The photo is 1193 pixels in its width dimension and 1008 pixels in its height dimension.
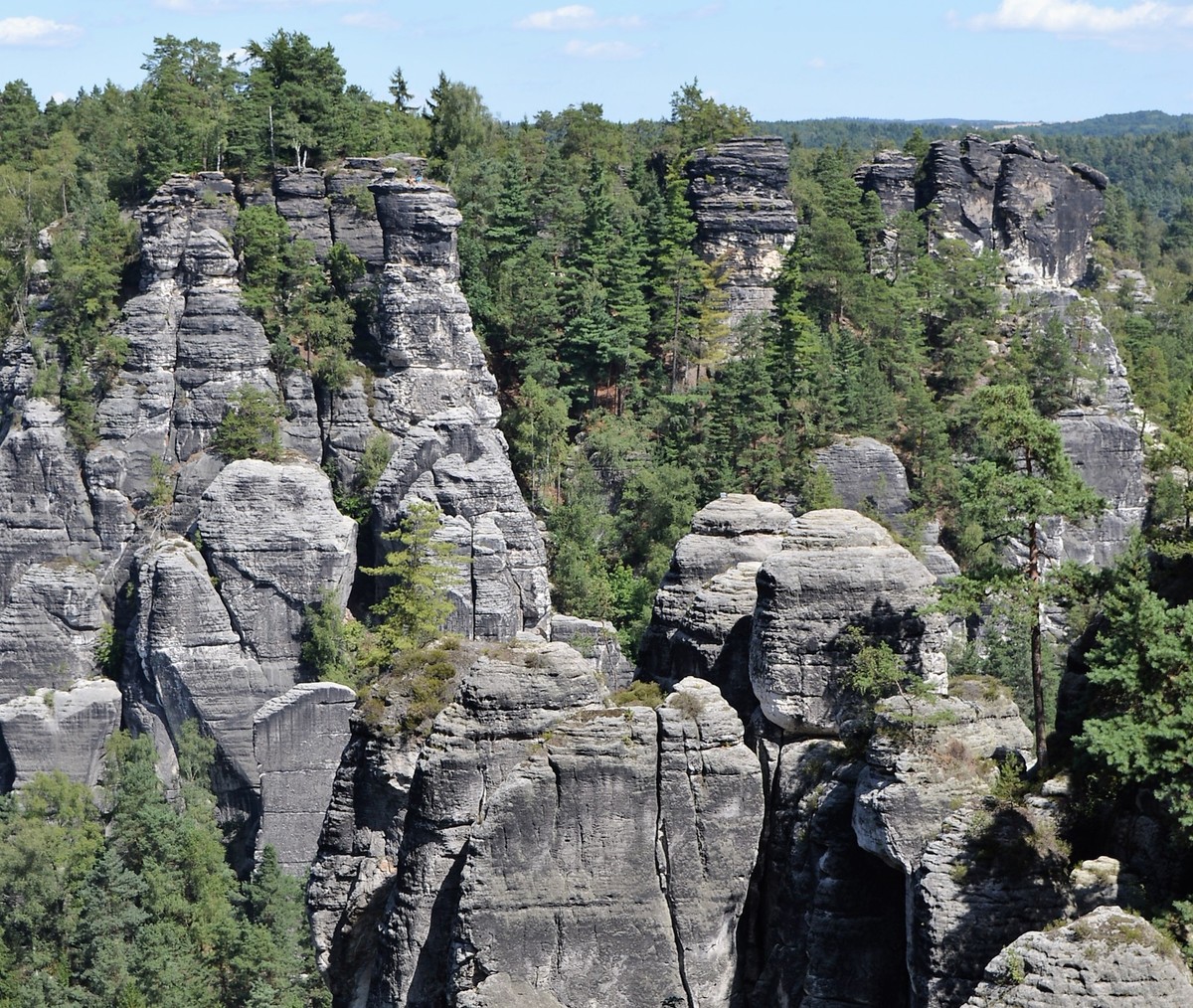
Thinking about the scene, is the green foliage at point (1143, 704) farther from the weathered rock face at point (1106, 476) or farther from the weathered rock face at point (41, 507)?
the weathered rock face at point (1106, 476)

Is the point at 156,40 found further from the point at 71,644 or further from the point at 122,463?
the point at 71,644

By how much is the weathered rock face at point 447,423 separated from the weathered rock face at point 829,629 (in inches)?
1246

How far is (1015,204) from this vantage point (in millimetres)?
91875

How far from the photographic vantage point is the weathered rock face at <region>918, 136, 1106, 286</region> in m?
90.1

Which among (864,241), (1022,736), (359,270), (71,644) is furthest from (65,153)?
(1022,736)

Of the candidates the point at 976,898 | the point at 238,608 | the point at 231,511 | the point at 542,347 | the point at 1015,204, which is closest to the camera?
the point at 976,898

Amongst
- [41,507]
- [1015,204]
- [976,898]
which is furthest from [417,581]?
[1015,204]

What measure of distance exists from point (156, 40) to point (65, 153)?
22.7ft

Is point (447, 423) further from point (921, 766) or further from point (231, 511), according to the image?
point (921, 766)

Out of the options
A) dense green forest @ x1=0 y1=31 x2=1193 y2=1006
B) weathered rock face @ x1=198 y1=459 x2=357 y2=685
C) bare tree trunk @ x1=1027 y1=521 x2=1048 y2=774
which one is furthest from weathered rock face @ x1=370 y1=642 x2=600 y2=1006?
weathered rock face @ x1=198 y1=459 x2=357 y2=685

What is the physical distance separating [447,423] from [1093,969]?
45.1 metres

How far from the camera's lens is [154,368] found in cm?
6325

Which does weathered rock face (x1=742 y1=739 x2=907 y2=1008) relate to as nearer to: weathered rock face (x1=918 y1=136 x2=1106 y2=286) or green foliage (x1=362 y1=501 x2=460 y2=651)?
green foliage (x1=362 y1=501 x2=460 y2=651)

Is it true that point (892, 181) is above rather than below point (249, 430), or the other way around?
above
